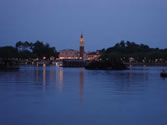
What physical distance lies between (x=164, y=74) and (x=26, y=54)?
123 meters

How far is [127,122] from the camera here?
11.8 meters

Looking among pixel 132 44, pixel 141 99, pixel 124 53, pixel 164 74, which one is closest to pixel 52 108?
pixel 141 99

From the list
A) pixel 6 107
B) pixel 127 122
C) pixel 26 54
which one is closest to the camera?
pixel 127 122

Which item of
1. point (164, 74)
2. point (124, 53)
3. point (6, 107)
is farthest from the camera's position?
point (124, 53)

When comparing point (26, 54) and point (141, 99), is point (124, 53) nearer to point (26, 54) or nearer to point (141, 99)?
point (26, 54)

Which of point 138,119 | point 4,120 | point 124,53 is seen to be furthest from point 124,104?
point 124,53

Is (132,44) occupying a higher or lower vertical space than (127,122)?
higher

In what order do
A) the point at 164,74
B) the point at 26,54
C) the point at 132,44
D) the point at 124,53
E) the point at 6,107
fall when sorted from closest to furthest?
the point at 6,107, the point at 164,74, the point at 26,54, the point at 124,53, the point at 132,44

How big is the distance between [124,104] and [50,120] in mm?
5030

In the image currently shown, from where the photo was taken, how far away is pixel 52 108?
14508mm

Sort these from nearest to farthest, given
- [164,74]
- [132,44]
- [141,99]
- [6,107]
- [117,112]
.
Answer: [117,112]
[6,107]
[141,99]
[164,74]
[132,44]

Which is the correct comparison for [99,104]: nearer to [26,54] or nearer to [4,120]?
[4,120]

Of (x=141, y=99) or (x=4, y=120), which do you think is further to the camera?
(x=141, y=99)

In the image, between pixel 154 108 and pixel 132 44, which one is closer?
pixel 154 108
